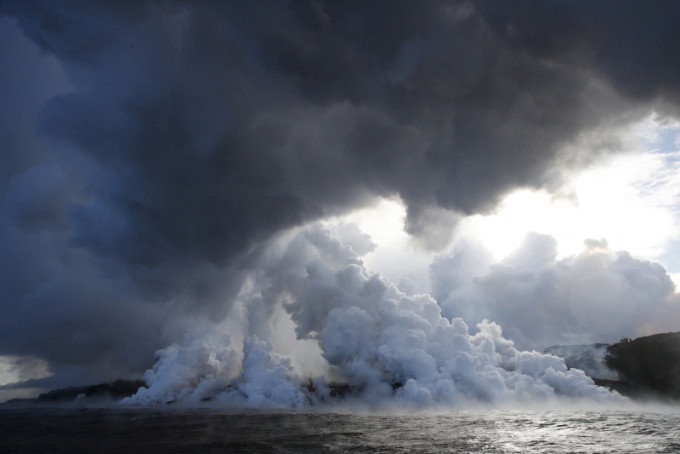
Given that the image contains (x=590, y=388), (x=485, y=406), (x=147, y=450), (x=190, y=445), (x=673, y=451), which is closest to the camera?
(x=673, y=451)

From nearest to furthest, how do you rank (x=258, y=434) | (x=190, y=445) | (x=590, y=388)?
1. (x=190, y=445)
2. (x=258, y=434)
3. (x=590, y=388)

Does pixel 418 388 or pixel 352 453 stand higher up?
pixel 418 388

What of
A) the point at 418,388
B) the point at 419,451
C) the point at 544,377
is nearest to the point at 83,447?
the point at 419,451

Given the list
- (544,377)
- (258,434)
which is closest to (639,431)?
(258,434)

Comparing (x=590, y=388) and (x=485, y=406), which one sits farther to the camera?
(x=590, y=388)

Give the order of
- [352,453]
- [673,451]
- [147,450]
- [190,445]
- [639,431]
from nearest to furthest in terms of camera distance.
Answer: [673,451]
[352,453]
[147,450]
[190,445]
[639,431]

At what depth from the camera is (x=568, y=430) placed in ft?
250

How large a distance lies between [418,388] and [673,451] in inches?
4262

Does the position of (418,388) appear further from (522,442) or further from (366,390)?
(522,442)

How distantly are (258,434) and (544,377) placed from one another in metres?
136

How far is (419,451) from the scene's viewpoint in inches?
2192

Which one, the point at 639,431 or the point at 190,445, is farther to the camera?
the point at 639,431

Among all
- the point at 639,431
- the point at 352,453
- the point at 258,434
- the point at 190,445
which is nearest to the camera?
the point at 352,453

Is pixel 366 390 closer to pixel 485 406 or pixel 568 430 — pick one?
pixel 485 406
